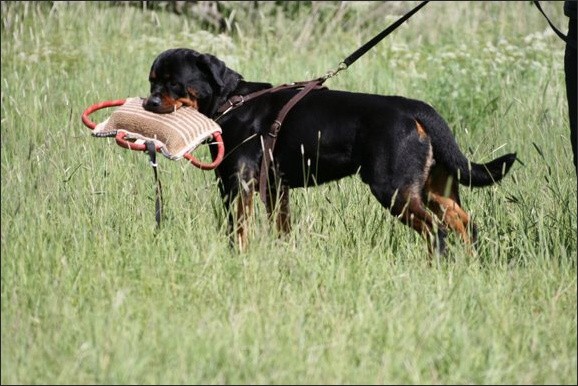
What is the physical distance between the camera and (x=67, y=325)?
144 inches

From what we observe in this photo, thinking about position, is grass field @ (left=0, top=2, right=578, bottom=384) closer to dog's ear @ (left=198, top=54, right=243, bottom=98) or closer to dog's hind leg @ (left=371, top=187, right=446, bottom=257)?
dog's hind leg @ (left=371, top=187, right=446, bottom=257)

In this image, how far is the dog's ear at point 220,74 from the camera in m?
5.27

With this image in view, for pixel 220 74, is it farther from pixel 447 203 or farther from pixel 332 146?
pixel 447 203

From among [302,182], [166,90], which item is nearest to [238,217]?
[302,182]

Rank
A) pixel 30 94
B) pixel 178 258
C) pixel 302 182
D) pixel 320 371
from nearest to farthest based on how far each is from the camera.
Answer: pixel 320 371 < pixel 178 258 < pixel 302 182 < pixel 30 94

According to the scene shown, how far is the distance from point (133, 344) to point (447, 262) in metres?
1.79

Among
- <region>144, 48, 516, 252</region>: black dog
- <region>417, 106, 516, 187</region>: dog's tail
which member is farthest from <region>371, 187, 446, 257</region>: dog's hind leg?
<region>417, 106, 516, 187</region>: dog's tail

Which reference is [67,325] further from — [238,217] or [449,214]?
[449,214]

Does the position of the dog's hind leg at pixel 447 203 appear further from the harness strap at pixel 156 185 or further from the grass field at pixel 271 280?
the harness strap at pixel 156 185

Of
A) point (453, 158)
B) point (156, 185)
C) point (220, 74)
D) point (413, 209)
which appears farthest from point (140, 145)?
point (453, 158)

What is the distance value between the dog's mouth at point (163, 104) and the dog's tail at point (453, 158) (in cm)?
126

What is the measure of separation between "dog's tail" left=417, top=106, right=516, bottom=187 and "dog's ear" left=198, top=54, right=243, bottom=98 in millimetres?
1090

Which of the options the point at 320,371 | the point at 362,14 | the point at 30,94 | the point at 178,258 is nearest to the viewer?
the point at 320,371

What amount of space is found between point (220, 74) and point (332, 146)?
2.44 feet
